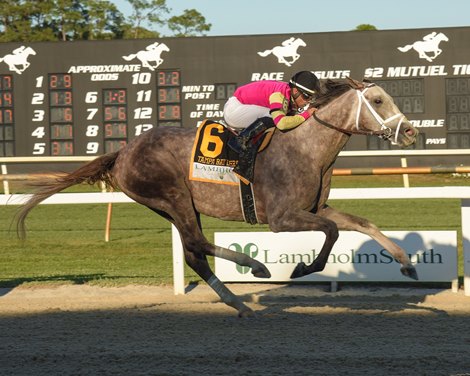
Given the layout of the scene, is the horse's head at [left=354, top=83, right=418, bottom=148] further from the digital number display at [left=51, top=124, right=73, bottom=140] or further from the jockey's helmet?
the digital number display at [left=51, top=124, right=73, bottom=140]

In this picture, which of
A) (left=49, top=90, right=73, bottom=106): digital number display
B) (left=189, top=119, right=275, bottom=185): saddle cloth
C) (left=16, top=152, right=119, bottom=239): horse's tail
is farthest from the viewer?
(left=49, top=90, right=73, bottom=106): digital number display

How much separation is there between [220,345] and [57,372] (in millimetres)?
989

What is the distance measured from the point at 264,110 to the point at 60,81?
44.8 feet

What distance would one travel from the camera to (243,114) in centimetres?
641

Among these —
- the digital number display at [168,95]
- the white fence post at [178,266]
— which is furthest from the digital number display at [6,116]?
the white fence post at [178,266]

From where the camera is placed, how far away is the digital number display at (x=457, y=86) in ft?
60.4

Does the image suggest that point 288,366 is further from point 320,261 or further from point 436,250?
point 436,250

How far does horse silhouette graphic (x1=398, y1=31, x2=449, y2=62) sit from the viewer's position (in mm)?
18688

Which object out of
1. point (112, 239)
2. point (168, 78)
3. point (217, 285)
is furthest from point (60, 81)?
point (217, 285)


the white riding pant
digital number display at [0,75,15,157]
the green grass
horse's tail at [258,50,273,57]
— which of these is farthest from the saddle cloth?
digital number display at [0,75,15,157]

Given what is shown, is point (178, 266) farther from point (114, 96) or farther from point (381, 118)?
point (114, 96)

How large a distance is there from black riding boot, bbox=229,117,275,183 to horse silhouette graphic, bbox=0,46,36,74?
46.6 ft

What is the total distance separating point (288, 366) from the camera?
4613 mm

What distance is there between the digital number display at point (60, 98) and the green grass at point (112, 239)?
2.67m
